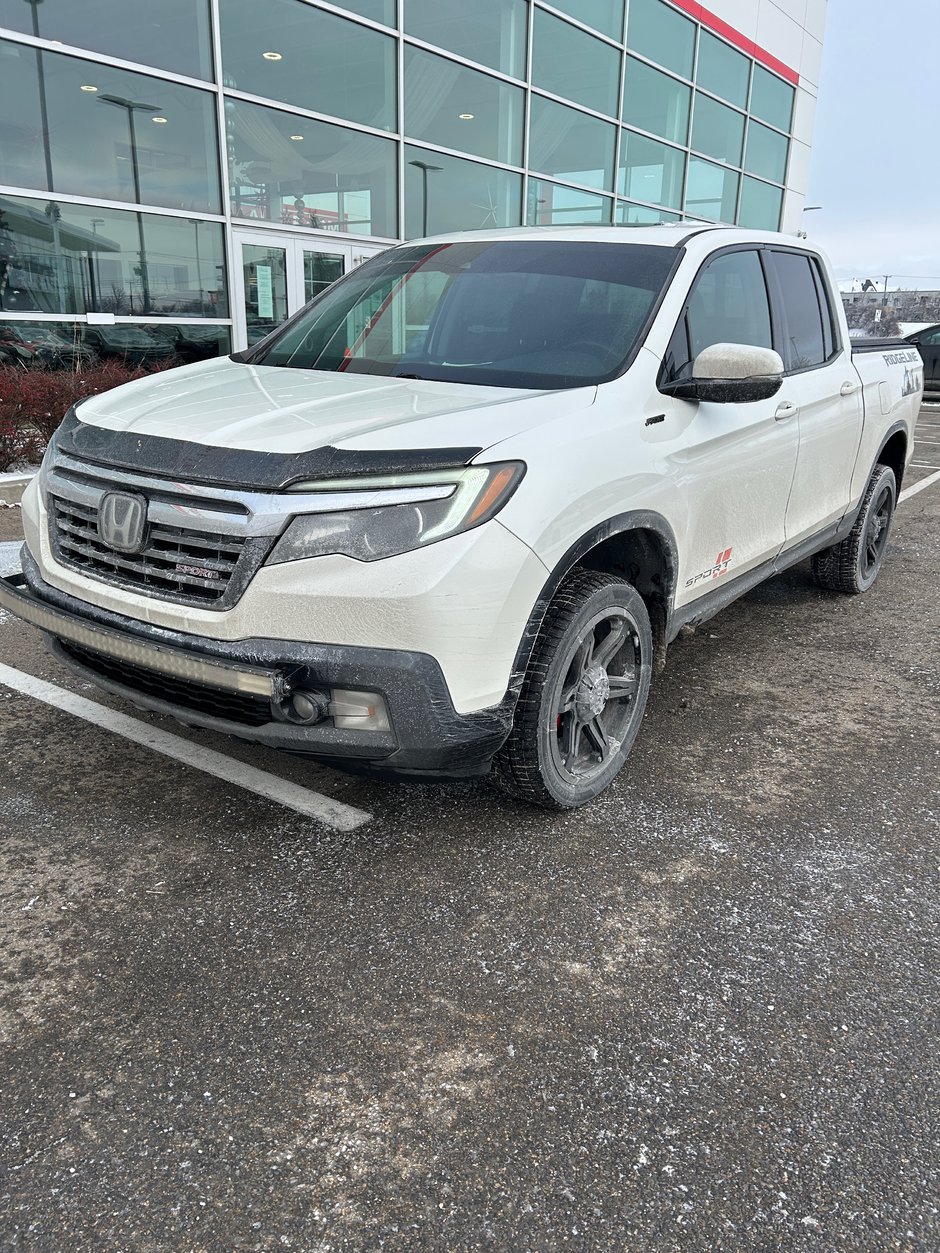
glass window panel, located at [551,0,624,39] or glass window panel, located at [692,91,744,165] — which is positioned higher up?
glass window panel, located at [551,0,624,39]

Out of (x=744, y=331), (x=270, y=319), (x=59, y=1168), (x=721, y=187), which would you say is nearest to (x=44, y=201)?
(x=270, y=319)

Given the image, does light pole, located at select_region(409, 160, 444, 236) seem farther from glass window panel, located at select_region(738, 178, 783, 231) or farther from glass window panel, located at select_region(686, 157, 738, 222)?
glass window panel, located at select_region(738, 178, 783, 231)

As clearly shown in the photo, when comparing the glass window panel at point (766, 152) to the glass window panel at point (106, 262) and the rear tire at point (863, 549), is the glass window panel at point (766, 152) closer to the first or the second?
the glass window panel at point (106, 262)

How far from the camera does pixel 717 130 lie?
787 inches

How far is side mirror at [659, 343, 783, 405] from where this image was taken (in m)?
3.25

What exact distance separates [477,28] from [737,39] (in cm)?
890

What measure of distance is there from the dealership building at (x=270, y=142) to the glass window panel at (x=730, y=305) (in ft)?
13.8

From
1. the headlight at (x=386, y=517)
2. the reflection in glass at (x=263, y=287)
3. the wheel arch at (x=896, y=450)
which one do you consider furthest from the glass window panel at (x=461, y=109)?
the headlight at (x=386, y=517)

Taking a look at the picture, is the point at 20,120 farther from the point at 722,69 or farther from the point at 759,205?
the point at 759,205

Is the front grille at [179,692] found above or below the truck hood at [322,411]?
below

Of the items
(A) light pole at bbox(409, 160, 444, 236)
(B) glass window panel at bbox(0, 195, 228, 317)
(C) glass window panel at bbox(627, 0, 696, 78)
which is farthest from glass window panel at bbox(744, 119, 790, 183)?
(B) glass window panel at bbox(0, 195, 228, 317)

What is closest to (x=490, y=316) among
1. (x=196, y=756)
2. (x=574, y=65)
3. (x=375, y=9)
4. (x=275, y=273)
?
(x=196, y=756)

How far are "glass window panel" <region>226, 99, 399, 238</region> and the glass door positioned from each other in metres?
0.27

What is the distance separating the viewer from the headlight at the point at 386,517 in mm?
2410
